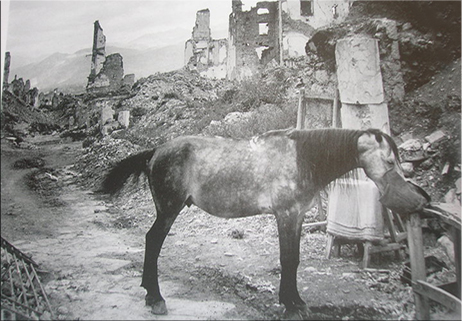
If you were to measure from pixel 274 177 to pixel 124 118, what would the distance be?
366cm

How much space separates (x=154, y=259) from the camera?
8.47 ft

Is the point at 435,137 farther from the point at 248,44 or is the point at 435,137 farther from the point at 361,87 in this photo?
the point at 248,44

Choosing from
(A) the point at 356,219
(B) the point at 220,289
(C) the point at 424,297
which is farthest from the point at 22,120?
(C) the point at 424,297

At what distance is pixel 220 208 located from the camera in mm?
2584

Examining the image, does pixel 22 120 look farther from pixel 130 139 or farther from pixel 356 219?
pixel 356 219

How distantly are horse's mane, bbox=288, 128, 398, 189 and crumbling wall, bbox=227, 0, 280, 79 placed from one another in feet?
51.3

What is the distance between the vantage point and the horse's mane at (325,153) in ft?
8.10

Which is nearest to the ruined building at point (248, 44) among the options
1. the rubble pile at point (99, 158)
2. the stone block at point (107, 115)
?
the stone block at point (107, 115)

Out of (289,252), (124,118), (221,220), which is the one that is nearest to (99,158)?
(124,118)

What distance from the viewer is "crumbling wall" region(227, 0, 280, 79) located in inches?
690

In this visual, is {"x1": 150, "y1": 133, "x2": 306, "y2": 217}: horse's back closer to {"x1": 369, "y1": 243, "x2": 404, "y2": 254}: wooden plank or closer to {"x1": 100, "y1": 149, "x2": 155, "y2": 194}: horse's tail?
{"x1": 100, "y1": 149, "x2": 155, "y2": 194}: horse's tail

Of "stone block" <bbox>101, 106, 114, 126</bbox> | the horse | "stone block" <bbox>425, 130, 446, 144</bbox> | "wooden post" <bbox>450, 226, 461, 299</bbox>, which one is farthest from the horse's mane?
"stone block" <bbox>101, 106, 114, 126</bbox>

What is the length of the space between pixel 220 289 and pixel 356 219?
1.55m

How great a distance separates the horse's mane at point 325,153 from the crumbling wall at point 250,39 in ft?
51.3
